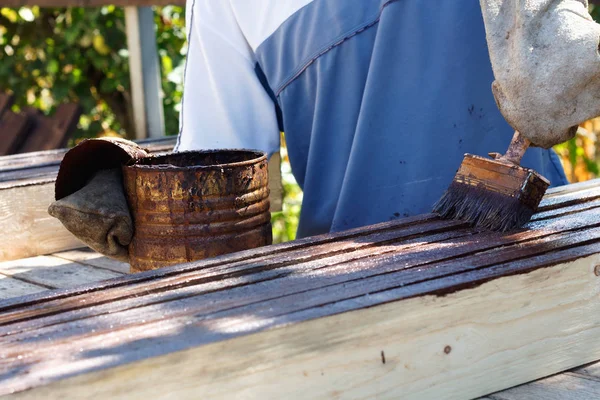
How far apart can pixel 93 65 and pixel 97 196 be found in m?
3.77

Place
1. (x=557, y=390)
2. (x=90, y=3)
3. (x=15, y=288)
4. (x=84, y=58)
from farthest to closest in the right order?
(x=84, y=58)
(x=90, y=3)
(x=15, y=288)
(x=557, y=390)

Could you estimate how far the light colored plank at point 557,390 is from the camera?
1.63 metres

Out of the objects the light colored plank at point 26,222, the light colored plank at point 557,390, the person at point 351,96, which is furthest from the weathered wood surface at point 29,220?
the light colored plank at point 557,390

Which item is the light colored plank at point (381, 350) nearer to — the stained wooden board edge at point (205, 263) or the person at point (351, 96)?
the stained wooden board edge at point (205, 263)

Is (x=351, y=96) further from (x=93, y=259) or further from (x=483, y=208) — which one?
(x=93, y=259)

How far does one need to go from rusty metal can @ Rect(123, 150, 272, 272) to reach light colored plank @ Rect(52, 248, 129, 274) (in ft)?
1.48

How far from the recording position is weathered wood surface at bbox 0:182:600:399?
4.60 ft

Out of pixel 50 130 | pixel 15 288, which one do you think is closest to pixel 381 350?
pixel 15 288

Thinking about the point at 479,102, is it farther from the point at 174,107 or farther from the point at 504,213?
the point at 174,107

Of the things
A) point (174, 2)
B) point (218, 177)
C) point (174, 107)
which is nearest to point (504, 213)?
point (218, 177)

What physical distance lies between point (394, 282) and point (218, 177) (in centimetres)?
66

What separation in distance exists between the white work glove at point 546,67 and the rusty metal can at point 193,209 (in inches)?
24.8

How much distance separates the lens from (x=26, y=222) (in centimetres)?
285

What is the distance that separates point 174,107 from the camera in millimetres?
5434
